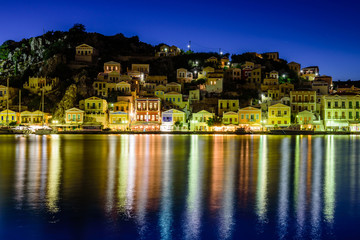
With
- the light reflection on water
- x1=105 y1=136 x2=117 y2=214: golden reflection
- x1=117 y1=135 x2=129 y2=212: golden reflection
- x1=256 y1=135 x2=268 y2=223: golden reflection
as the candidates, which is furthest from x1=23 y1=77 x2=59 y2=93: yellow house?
x1=256 y1=135 x2=268 y2=223: golden reflection

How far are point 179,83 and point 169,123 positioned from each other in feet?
45.2

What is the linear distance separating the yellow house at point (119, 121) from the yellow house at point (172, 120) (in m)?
6.58

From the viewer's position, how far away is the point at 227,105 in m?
68.4

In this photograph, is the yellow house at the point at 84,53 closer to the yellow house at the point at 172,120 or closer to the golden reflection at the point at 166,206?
the yellow house at the point at 172,120

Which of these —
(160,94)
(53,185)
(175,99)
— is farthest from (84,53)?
(53,185)

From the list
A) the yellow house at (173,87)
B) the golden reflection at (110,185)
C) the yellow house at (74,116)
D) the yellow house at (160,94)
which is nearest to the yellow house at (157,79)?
the yellow house at (173,87)

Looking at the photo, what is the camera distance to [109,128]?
67.1 metres

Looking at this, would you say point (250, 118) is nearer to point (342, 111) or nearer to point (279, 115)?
point (279, 115)

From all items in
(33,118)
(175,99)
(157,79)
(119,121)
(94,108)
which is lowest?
(119,121)

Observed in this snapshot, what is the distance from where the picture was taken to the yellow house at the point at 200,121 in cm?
6644

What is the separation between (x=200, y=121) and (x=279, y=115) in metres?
14.2

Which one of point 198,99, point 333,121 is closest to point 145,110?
point 198,99

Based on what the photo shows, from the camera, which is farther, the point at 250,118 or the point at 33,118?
the point at 33,118

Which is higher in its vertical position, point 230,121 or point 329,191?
point 230,121
